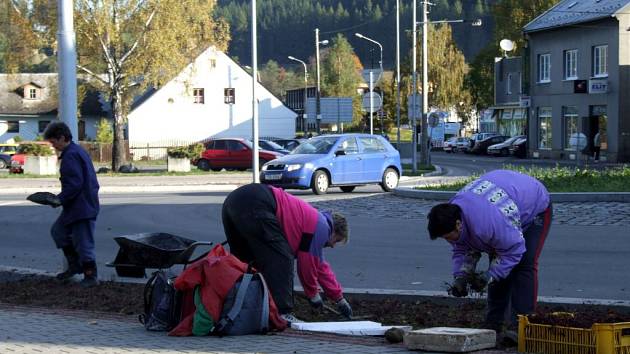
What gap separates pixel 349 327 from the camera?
25.3 ft

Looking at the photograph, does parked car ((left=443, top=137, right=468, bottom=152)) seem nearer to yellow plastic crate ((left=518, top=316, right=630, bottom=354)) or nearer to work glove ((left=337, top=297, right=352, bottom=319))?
work glove ((left=337, top=297, right=352, bottom=319))

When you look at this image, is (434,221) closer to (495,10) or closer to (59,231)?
(59,231)

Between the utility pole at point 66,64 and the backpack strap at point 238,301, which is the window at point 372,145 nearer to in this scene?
the utility pole at point 66,64

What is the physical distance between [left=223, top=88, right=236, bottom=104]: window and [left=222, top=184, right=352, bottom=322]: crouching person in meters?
64.7

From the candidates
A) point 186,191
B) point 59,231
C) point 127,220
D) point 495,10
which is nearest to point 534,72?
point 495,10

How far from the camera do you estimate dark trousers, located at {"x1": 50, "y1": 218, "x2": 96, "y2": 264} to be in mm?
10477

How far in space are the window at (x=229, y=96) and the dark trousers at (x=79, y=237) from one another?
62.0m

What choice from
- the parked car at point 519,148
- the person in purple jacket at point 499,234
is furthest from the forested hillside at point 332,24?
the person in purple jacket at point 499,234

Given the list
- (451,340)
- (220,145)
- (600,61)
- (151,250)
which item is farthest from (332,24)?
(451,340)

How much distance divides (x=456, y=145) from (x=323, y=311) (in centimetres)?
7332

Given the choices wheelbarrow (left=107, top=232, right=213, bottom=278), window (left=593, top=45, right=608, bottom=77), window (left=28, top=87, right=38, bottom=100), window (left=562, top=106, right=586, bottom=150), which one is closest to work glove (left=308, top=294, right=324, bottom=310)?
wheelbarrow (left=107, top=232, right=213, bottom=278)

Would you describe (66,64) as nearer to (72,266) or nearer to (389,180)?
(72,266)

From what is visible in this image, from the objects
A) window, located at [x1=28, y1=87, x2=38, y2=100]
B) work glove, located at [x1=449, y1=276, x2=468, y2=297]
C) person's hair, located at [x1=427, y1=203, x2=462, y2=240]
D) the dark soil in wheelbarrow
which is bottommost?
the dark soil in wheelbarrow

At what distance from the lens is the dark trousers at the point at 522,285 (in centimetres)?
734
